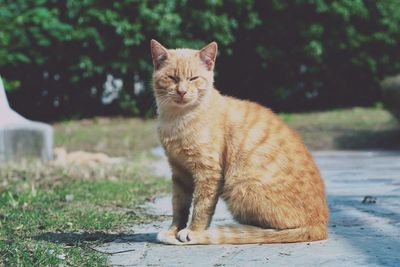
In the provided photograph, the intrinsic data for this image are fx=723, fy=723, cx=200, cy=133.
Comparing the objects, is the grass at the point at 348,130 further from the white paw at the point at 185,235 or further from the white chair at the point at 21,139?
the white paw at the point at 185,235

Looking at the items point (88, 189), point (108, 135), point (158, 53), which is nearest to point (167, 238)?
point (158, 53)

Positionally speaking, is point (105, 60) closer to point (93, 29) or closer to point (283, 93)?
point (93, 29)

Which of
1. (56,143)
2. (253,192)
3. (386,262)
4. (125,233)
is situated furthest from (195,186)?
(56,143)

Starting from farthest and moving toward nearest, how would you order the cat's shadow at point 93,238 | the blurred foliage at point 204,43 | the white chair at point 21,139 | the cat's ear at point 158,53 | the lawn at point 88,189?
the blurred foliage at point 204,43
the white chair at point 21,139
the cat's ear at point 158,53
the cat's shadow at point 93,238
the lawn at point 88,189

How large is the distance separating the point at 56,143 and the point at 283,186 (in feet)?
22.1

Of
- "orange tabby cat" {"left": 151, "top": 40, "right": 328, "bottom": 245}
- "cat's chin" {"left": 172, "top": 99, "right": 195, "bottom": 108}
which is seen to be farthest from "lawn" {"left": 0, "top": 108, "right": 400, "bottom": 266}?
"cat's chin" {"left": 172, "top": 99, "right": 195, "bottom": 108}

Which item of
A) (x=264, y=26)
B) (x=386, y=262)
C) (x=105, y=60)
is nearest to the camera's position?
(x=386, y=262)

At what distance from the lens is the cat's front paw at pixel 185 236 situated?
411 centimetres

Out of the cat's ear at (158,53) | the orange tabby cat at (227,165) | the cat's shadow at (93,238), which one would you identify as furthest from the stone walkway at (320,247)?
the cat's ear at (158,53)

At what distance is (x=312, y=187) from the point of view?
4.15 m

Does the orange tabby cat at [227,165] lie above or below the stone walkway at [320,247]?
above

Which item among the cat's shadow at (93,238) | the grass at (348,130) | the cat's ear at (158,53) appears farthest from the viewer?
the grass at (348,130)

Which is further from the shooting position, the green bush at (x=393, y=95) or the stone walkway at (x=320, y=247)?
the green bush at (x=393, y=95)

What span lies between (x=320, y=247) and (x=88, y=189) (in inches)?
118
